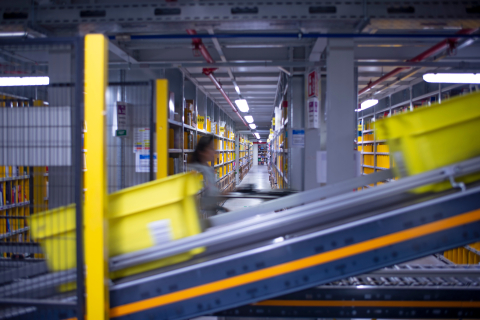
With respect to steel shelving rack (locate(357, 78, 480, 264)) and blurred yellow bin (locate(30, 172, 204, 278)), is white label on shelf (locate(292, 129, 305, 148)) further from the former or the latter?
blurred yellow bin (locate(30, 172, 204, 278))

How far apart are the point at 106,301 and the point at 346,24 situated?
113 inches

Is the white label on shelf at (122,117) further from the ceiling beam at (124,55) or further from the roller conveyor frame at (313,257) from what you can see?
the roller conveyor frame at (313,257)

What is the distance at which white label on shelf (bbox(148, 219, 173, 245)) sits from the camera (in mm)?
1518

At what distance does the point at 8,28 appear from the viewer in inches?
106

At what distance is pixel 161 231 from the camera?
4.99ft

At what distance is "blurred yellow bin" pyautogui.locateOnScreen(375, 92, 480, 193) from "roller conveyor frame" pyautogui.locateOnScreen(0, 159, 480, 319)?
96mm

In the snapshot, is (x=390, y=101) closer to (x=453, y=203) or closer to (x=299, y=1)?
(x=299, y=1)

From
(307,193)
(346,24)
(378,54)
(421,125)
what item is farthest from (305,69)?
(421,125)

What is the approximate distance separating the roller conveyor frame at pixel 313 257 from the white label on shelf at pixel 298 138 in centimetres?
340

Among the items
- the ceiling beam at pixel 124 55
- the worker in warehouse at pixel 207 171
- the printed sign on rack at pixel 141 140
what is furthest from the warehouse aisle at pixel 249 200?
the ceiling beam at pixel 124 55

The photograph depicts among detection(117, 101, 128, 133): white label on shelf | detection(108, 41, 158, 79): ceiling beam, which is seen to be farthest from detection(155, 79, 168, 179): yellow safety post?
detection(108, 41, 158, 79): ceiling beam

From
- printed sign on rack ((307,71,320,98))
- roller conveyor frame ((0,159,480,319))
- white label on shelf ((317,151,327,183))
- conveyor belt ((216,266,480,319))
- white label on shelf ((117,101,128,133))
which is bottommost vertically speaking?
conveyor belt ((216,266,480,319))

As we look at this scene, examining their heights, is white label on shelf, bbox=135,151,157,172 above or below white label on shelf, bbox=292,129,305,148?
below

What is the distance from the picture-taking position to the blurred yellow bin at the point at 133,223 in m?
1.51
